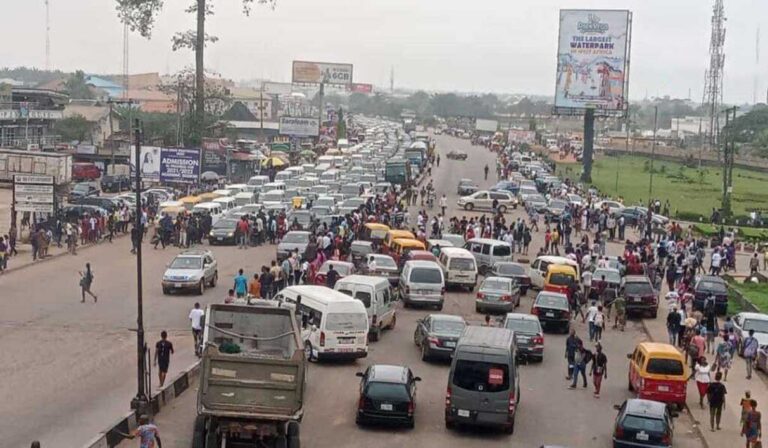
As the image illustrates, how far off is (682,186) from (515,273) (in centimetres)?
7173

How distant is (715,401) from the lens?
23031 millimetres

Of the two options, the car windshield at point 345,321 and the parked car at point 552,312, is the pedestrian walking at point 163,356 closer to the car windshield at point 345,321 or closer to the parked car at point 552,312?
the car windshield at point 345,321

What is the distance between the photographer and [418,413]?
22.7m

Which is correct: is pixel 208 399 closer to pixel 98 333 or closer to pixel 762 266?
pixel 98 333

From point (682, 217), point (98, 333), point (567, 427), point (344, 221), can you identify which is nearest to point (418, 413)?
point (567, 427)

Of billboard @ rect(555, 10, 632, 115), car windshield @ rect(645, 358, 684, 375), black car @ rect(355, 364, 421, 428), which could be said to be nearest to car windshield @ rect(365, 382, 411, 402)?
black car @ rect(355, 364, 421, 428)

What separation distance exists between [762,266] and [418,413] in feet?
112

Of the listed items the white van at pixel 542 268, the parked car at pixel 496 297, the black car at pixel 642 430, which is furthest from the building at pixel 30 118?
the black car at pixel 642 430

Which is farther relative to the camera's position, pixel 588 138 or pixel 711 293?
pixel 588 138

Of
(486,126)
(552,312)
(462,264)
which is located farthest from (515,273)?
(486,126)

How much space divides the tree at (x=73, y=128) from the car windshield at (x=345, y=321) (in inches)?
3032

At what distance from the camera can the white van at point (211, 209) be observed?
52000mm

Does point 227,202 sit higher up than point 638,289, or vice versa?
point 227,202

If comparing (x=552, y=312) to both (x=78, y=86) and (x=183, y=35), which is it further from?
(x=78, y=86)
